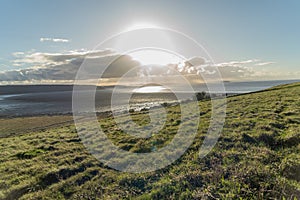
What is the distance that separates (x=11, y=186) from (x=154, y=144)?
5.94 meters

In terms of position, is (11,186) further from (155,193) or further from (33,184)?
(155,193)

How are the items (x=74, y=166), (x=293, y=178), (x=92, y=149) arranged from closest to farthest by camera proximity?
(x=293, y=178) → (x=74, y=166) → (x=92, y=149)

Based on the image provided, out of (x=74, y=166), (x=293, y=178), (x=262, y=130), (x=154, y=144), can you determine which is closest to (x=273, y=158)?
(x=293, y=178)

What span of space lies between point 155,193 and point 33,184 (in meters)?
4.42

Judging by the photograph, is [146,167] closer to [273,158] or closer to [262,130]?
[273,158]

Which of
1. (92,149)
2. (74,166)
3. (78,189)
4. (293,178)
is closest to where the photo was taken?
(293,178)

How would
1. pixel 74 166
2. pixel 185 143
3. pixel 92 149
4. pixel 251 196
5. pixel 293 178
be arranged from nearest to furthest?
1. pixel 251 196
2. pixel 293 178
3. pixel 74 166
4. pixel 185 143
5. pixel 92 149

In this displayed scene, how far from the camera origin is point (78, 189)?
5859 millimetres

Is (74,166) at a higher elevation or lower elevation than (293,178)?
lower

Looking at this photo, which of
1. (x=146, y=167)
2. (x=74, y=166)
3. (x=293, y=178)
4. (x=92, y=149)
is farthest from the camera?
(x=92, y=149)

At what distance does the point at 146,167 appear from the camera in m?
6.94

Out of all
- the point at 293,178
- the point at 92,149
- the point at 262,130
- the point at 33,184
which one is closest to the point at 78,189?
the point at 33,184

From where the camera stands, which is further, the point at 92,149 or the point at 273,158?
the point at 92,149

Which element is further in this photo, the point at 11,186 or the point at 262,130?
the point at 262,130
